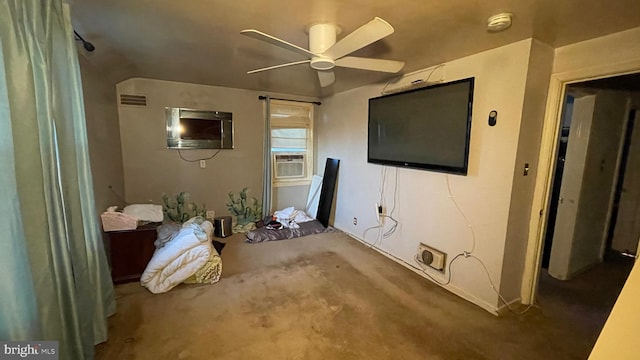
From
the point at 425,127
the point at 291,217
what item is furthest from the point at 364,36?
the point at 291,217

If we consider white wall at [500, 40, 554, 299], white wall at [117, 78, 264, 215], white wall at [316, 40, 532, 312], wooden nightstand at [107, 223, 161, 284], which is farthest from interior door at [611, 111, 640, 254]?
wooden nightstand at [107, 223, 161, 284]

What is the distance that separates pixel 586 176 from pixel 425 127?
1.86 metres

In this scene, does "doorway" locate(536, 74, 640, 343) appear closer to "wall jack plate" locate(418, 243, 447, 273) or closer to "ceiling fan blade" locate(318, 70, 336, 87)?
"wall jack plate" locate(418, 243, 447, 273)

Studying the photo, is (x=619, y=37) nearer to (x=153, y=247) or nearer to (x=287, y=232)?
(x=287, y=232)

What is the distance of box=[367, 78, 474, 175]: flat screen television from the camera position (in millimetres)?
2484

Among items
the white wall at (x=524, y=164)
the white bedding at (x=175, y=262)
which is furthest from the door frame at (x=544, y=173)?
the white bedding at (x=175, y=262)

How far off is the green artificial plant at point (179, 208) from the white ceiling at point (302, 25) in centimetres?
188

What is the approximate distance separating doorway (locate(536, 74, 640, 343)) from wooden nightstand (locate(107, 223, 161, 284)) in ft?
12.7

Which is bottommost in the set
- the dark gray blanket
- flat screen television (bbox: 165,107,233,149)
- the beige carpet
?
the beige carpet

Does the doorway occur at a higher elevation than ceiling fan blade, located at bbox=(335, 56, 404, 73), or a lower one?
lower

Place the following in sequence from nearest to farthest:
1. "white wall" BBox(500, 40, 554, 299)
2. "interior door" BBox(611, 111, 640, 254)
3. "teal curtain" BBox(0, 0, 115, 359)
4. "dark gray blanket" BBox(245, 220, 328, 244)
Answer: "teal curtain" BBox(0, 0, 115, 359), "white wall" BBox(500, 40, 554, 299), "interior door" BBox(611, 111, 640, 254), "dark gray blanket" BBox(245, 220, 328, 244)

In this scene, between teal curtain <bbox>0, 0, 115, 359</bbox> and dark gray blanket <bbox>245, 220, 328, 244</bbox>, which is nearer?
teal curtain <bbox>0, 0, 115, 359</bbox>

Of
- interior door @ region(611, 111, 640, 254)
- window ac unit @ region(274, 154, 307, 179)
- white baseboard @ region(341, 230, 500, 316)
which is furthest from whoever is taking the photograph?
window ac unit @ region(274, 154, 307, 179)

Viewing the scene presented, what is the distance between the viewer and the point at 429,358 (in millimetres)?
1850
